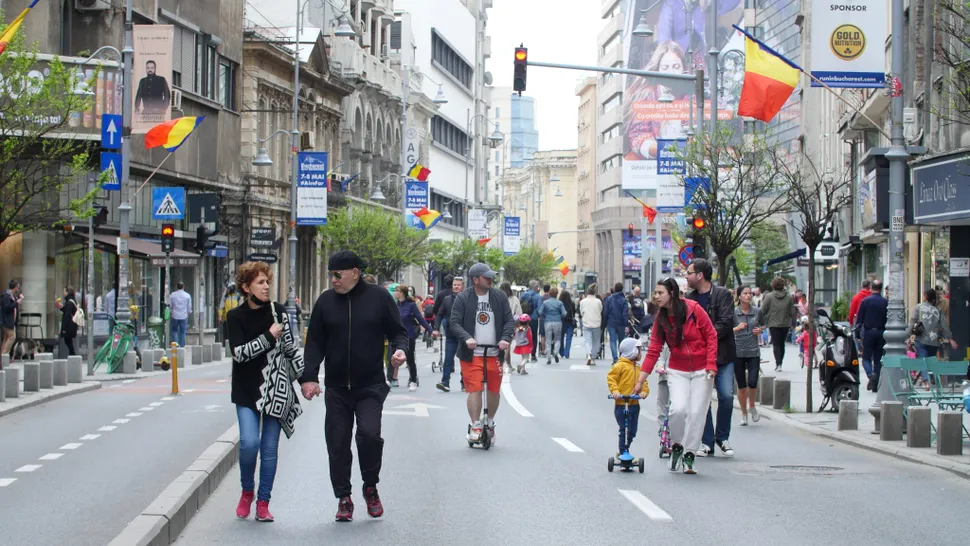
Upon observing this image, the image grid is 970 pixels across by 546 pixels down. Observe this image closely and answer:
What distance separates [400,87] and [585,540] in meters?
72.3

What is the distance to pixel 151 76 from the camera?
3278cm

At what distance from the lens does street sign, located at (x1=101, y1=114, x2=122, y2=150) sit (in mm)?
30359

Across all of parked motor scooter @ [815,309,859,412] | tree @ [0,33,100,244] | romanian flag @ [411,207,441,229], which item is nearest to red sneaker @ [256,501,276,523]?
parked motor scooter @ [815,309,859,412]

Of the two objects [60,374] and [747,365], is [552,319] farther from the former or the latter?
[747,365]

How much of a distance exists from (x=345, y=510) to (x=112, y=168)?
21554 mm

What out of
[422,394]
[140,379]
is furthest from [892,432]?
[140,379]

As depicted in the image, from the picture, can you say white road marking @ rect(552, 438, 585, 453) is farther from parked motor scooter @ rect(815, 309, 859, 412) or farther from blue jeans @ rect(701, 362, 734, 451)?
parked motor scooter @ rect(815, 309, 859, 412)

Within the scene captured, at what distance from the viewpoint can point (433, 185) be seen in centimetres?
9312

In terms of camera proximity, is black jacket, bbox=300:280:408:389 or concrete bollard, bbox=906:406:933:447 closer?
black jacket, bbox=300:280:408:389

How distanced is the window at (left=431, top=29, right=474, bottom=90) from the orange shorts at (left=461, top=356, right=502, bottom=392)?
79058 mm

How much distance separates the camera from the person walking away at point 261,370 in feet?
32.6

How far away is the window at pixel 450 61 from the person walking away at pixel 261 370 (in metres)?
84.1

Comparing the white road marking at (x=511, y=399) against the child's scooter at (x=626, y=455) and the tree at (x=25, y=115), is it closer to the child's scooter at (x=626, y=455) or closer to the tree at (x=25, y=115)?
the child's scooter at (x=626, y=455)

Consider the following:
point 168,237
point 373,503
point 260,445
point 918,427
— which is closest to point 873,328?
point 918,427
